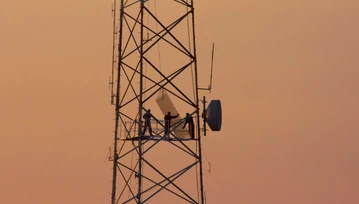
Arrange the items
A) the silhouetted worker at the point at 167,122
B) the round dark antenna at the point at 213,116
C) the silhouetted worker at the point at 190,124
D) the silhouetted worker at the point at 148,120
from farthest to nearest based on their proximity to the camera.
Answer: the silhouetted worker at the point at 190,124, the round dark antenna at the point at 213,116, the silhouetted worker at the point at 167,122, the silhouetted worker at the point at 148,120

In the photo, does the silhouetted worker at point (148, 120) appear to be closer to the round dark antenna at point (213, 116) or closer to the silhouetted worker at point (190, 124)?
the silhouetted worker at point (190, 124)

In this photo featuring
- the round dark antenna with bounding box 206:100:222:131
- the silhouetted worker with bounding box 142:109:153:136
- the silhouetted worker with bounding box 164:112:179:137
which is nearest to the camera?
the silhouetted worker with bounding box 142:109:153:136

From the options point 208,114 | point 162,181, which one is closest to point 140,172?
point 162,181

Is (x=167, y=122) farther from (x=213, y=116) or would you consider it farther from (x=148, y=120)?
(x=213, y=116)

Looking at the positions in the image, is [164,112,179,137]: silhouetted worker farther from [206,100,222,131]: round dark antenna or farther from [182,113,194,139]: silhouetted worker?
[206,100,222,131]: round dark antenna

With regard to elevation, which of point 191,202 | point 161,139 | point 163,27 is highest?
point 163,27

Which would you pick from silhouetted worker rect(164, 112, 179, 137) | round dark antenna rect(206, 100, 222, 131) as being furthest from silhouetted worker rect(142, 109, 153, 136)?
round dark antenna rect(206, 100, 222, 131)

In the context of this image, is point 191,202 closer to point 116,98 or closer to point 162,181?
point 162,181

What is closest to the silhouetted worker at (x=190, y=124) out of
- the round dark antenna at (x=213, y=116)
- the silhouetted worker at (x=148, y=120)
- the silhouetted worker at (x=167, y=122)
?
the silhouetted worker at (x=167, y=122)

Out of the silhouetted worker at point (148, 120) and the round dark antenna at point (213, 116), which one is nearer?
the silhouetted worker at point (148, 120)

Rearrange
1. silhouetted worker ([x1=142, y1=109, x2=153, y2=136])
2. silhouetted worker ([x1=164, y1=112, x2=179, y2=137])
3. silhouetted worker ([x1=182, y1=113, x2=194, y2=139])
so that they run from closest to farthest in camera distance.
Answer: silhouetted worker ([x1=142, y1=109, x2=153, y2=136]) < silhouetted worker ([x1=164, y1=112, x2=179, y2=137]) < silhouetted worker ([x1=182, y1=113, x2=194, y2=139])

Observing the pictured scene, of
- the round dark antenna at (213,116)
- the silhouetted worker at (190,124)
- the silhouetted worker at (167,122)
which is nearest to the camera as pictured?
the silhouetted worker at (167,122)

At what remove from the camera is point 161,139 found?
119ft

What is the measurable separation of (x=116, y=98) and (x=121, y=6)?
12.5 feet
